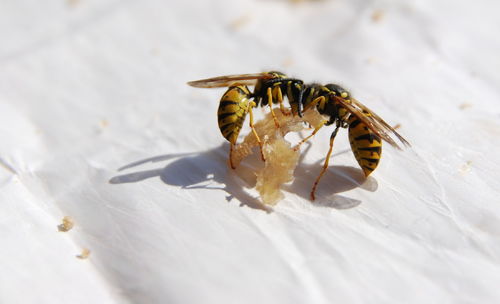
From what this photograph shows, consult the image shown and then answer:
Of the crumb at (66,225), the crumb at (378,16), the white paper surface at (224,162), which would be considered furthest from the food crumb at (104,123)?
the crumb at (378,16)

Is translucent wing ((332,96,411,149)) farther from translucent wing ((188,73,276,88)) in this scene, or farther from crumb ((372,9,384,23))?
crumb ((372,9,384,23))

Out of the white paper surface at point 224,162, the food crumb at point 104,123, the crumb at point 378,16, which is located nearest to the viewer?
the white paper surface at point 224,162

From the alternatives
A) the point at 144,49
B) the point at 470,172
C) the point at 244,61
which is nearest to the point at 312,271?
the point at 470,172

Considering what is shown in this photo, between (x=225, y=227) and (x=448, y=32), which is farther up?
(x=448, y=32)

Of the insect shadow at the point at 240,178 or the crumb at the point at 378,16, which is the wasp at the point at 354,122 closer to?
the insect shadow at the point at 240,178

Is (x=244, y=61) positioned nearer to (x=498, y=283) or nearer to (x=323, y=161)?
(x=323, y=161)

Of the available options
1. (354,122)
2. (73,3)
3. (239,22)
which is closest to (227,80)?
(354,122)

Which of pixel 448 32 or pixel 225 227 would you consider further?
pixel 448 32

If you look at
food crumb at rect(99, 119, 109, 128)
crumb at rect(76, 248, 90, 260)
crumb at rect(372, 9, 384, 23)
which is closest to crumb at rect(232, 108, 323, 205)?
crumb at rect(76, 248, 90, 260)
